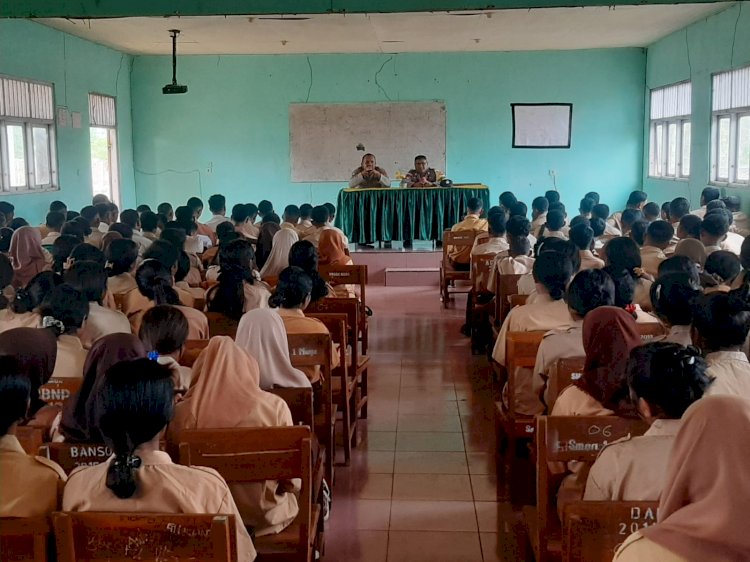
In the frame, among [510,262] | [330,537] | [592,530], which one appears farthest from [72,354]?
[510,262]

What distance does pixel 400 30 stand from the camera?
1051 centimetres

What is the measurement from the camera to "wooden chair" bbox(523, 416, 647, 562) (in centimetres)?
242

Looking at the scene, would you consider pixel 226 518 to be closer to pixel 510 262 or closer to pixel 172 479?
pixel 172 479

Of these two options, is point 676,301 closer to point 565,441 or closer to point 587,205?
point 565,441

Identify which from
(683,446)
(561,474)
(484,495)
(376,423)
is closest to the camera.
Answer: (683,446)

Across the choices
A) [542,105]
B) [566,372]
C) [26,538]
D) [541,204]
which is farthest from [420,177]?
[26,538]

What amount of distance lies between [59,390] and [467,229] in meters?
5.50

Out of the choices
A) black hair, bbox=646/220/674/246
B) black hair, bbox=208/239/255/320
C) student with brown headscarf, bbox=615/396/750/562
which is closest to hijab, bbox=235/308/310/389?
black hair, bbox=208/239/255/320

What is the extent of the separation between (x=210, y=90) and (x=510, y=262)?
8.42 metres

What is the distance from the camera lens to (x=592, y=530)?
1.86 metres

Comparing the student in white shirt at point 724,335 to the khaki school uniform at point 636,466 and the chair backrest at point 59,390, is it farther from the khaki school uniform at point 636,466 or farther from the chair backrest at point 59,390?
the chair backrest at point 59,390

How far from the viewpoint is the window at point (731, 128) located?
9125 mm

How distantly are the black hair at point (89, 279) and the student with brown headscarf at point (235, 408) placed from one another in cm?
149

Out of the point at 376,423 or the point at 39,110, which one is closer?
the point at 376,423
